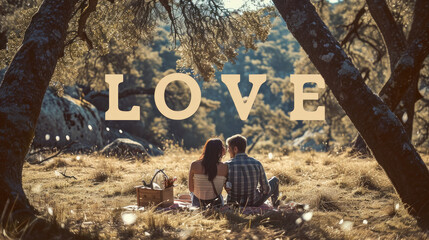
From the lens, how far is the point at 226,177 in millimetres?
5883

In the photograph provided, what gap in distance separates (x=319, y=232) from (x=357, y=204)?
2.28 metres

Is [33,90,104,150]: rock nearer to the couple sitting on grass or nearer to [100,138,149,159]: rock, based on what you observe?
[100,138,149,159]: rock

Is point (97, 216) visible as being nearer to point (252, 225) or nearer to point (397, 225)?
point (252, 225)

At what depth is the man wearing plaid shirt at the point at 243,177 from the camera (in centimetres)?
578

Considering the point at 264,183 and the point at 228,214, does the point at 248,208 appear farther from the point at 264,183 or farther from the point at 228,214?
the point at 228,214

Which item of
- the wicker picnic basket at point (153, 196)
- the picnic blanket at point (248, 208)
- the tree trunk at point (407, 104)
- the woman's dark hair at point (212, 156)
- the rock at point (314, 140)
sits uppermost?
the tree trunk at point (407, 104)

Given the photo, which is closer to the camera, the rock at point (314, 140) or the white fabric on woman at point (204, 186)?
the white fabric on woman at point (204, 186)

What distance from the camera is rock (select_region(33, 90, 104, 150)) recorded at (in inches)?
503

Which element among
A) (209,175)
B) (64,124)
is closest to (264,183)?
(209,175)

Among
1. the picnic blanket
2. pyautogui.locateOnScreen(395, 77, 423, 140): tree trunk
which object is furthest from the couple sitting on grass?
pyautogui.locateOnScreen(395, 77, 423, 140): tree trunk

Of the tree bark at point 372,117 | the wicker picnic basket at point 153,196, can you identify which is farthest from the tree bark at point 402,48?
the wicker picnic basket at point 153,196

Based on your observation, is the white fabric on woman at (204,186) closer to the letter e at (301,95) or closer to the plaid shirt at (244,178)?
the plaid shirt at (244,178)

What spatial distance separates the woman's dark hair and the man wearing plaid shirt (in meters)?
0.28

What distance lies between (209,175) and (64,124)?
959 cm
